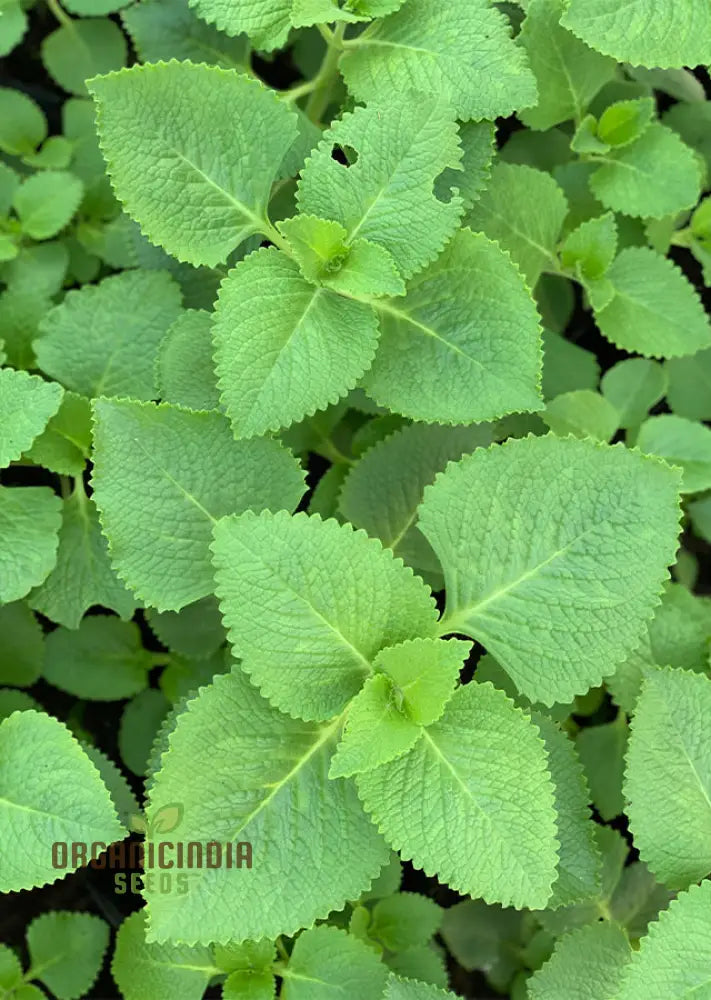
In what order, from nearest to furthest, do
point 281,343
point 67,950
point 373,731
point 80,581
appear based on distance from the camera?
point 373,731 < point 281,343 < point 80,581 < point 67,950

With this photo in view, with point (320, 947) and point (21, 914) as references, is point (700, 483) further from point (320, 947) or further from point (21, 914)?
point (21, 914)

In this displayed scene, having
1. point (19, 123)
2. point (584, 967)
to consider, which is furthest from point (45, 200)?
point (584, 967)

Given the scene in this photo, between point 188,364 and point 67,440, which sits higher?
point 188,364

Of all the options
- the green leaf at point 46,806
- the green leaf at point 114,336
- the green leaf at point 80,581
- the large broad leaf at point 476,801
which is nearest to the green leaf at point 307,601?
the large broad leaf at point 476,801

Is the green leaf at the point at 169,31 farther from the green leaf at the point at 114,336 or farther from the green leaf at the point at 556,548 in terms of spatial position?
the green leaf at the point at 556,548

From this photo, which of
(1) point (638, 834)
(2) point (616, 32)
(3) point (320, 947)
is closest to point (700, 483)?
(1) point (638, 834)

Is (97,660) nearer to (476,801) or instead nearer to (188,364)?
(188,364)

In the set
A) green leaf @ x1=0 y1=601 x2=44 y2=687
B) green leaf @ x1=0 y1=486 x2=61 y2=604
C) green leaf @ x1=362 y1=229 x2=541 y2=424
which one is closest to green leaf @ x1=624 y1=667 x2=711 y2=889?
green leaf @ x1=362 y1=229 x2=541 y2=424
